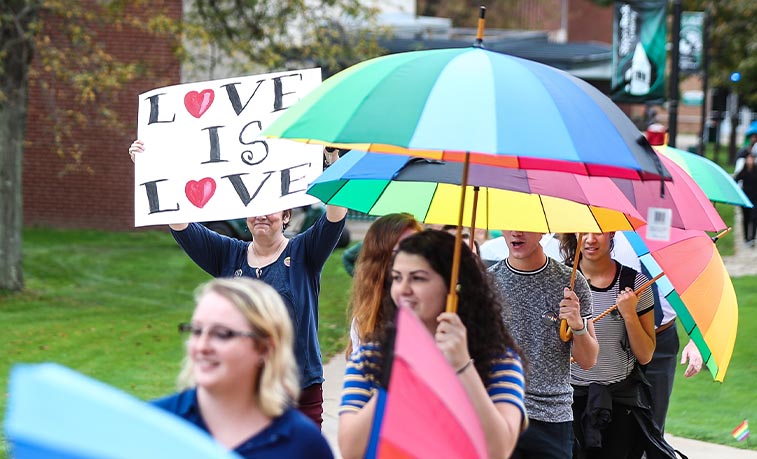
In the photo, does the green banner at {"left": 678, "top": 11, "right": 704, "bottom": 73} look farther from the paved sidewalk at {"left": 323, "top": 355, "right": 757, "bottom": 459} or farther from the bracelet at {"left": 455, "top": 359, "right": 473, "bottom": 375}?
the bracelet at {"left": 455, "top": 359, "right": 473, "bottom": 375}

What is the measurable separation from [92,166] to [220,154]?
19.2 m

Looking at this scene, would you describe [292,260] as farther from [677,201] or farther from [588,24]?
[588,24]

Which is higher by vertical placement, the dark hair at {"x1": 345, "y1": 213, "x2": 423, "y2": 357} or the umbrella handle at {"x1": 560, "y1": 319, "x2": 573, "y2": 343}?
the dark hair at {"x1": 345, "y1": 213, "x2": 423, "y2": 357}

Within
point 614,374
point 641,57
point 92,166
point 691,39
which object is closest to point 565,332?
point 614,374

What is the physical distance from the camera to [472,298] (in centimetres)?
371

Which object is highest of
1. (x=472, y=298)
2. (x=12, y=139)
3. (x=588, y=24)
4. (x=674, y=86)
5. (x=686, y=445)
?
(x=472, y=298)

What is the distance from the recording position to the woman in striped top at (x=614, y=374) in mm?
6090

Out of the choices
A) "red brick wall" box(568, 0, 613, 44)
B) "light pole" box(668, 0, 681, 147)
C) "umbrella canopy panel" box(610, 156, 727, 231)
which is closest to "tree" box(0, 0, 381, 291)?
"light pole" box(668, 0, 681, 147)

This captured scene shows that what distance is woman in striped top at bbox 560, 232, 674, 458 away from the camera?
6.09m

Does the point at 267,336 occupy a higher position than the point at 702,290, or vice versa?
the point at 267,336

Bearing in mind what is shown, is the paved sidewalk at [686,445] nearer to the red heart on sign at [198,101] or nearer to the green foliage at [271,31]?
the red heart on sign at [198,101]

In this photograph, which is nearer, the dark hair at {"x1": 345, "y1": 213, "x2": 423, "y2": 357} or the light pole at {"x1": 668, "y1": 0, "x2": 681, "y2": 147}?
the dark hair at {"x1": 345, "y1": 213, "x2": 423, "y2": 357}

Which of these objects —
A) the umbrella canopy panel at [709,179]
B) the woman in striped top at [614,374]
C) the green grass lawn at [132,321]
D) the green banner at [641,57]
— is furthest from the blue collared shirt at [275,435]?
the green banner at [641,57]

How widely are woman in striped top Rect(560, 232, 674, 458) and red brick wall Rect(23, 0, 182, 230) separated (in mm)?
18398
